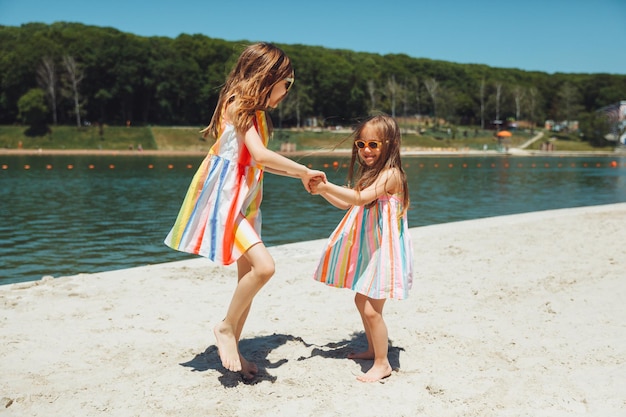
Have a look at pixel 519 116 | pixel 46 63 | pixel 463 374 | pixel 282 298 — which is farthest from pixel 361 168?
pixel 519 116

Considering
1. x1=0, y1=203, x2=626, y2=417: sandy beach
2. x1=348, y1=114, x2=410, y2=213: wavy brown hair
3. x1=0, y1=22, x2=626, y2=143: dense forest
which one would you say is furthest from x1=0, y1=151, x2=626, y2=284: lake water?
x1=0, y1=22, x2=626, y2=143: dense forest

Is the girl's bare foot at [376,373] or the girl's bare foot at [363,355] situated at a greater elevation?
the girl's bare foot at [376,373]

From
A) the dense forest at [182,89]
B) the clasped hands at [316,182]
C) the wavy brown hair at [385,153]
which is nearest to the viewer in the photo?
the clasped hands at [316,182]

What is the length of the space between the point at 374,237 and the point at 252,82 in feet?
4.02

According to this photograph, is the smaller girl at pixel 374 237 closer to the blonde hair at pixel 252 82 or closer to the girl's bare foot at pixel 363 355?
the girl's bare foot at pixel 363 355

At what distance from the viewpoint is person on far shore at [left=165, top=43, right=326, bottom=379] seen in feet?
11.7

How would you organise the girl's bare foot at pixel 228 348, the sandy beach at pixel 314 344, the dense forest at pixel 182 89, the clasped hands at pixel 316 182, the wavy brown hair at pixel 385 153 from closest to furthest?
the sandy beach at pixel 314 344
the girl's bare foot at pixel 228 348
the clasped hands at pixel 316 182
the wavy brown hair at pixel 385 153
the dense forest at pixel 182 89

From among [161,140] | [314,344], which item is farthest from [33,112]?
[314,344]

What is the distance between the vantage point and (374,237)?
3.92 meters

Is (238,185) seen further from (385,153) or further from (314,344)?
(314,344)

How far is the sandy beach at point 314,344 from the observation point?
3.35 meters

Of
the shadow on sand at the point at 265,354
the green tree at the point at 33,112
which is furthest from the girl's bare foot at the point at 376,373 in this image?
the green tree at the point at 33,112

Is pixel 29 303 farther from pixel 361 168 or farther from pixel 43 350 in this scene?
pixel 361 168

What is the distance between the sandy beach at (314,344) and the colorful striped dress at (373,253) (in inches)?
21.5
